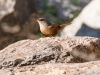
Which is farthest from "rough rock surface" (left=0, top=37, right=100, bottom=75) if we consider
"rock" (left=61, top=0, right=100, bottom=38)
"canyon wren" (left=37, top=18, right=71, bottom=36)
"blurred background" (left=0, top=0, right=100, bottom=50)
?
"rock" (left=61, top=0, right=100, bottom=38)

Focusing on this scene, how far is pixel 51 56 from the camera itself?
5.18m

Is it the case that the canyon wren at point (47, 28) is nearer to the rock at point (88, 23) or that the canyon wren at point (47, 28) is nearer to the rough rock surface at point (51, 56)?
the rough rock surface at point (51, 56)

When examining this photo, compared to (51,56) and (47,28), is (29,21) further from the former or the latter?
(51,56)

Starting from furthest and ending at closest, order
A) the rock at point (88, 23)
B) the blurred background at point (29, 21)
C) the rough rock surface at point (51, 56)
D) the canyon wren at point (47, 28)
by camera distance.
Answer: the rock at point (88, 23)
the blurred background at point (29, 21)
the canyon wren at point (47, 28)
the rough rock surface at point (51, 56)

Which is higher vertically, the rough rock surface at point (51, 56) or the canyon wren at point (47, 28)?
the canyon wren at point (47, 28)

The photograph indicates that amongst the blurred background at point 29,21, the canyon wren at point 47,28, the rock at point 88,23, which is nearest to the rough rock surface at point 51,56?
the canyon wren at point 47,28

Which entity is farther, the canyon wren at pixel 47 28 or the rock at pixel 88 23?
the rock at pixel 88 23

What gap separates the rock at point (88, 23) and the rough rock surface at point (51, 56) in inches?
307

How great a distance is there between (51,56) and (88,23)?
8963 mm

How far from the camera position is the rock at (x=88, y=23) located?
44.2ft

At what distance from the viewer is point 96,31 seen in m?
13.3

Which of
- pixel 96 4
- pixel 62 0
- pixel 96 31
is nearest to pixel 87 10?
pixel 96 4

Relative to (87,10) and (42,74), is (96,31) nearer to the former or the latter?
(87,10)

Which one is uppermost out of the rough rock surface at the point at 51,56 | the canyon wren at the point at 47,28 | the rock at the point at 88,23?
the rock at the point at 88,23
